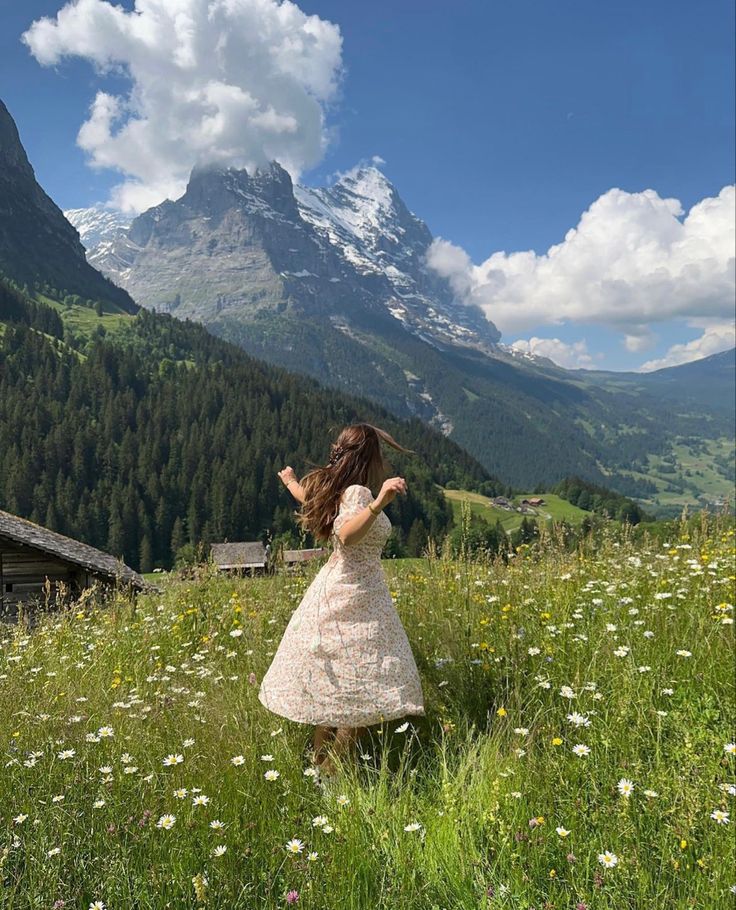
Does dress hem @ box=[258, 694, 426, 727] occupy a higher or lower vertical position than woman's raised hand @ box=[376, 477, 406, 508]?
lower

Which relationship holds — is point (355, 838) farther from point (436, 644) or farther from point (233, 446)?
point (233, 446)

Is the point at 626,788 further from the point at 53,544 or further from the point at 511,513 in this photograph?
the point at 511,513

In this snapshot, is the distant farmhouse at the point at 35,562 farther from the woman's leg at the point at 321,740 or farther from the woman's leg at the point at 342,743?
the woman's leg at the point at 342,743

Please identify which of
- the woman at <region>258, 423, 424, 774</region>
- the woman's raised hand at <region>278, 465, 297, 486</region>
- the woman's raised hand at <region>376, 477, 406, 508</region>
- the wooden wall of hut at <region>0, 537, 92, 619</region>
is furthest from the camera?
the wooden wall of hut at <region>0, 537, 92, 619</region>

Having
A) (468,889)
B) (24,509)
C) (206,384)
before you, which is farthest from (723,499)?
(206,384)

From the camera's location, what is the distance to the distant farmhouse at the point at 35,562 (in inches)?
850

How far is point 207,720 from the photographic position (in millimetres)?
4020

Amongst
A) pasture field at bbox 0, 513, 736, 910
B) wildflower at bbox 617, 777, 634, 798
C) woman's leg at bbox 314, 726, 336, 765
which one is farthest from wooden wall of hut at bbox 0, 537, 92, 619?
wildflower at bbox 617, 777, 634, 798

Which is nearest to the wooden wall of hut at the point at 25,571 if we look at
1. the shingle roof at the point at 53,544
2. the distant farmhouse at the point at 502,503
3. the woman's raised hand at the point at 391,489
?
the shingle roof at the point at 53,544

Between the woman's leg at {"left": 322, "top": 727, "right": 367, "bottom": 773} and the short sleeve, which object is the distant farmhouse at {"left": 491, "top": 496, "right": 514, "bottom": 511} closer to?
the short sleeve

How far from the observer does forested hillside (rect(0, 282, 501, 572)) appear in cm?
12838

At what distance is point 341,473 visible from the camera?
179 inches

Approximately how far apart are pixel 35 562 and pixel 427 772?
23.6m

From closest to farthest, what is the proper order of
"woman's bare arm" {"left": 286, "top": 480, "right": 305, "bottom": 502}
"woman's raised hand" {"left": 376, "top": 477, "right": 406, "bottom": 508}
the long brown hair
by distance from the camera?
"woman's raised hand" {"left": 376, "top": 477, "right": 406, "bottom": 508} → the long brown hair → "woman's bare arm" {"left": 286, "top": 480, "right": 305, "bottom": 502}
